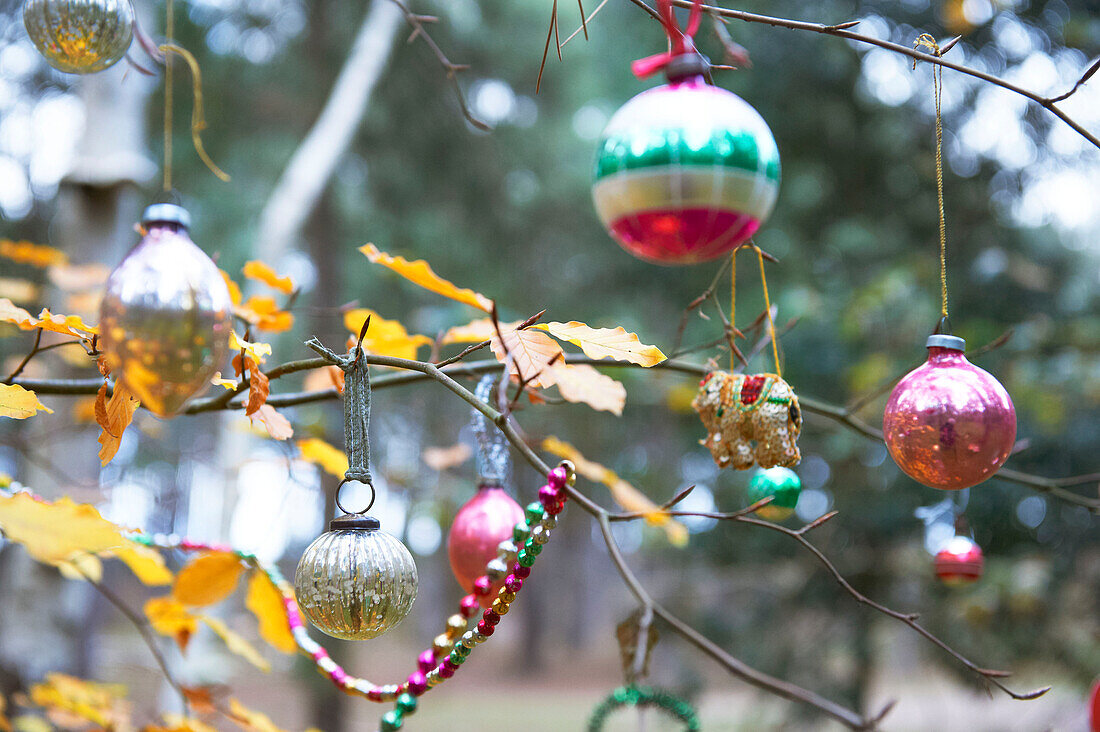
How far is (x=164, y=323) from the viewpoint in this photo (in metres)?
0.70

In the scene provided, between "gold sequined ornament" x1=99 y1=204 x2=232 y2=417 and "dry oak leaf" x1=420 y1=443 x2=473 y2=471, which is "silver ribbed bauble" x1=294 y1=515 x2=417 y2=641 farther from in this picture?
"dry oak leaf" x1=420 y1=443 x2=473 y2=471

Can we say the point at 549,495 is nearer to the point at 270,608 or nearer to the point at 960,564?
the point at 270,608

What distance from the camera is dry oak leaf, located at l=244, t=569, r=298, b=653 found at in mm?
1418

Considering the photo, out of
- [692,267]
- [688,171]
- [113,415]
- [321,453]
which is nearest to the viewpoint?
[688,171]

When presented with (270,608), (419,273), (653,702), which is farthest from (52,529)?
(653,702)

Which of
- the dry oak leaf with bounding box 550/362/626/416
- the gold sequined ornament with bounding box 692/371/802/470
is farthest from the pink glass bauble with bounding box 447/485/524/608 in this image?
the gold sequined ornament with bounding box 692/371/802/470

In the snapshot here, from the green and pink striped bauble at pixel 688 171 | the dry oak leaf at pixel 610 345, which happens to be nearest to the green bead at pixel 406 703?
the dry oak leaf at pixel 610 345

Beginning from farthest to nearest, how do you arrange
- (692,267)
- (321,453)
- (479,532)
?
(692,267), (321,453), (479,532)

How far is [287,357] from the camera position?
7.60 metres

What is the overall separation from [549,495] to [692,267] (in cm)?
418

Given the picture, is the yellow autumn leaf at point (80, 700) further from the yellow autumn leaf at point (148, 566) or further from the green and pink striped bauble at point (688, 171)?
the green and pink striped bauble at point (688, 171)

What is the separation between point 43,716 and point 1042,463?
12.7ft

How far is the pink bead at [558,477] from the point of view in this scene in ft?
2.80

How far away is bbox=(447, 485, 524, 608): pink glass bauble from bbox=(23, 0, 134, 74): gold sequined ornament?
31.5 inches
